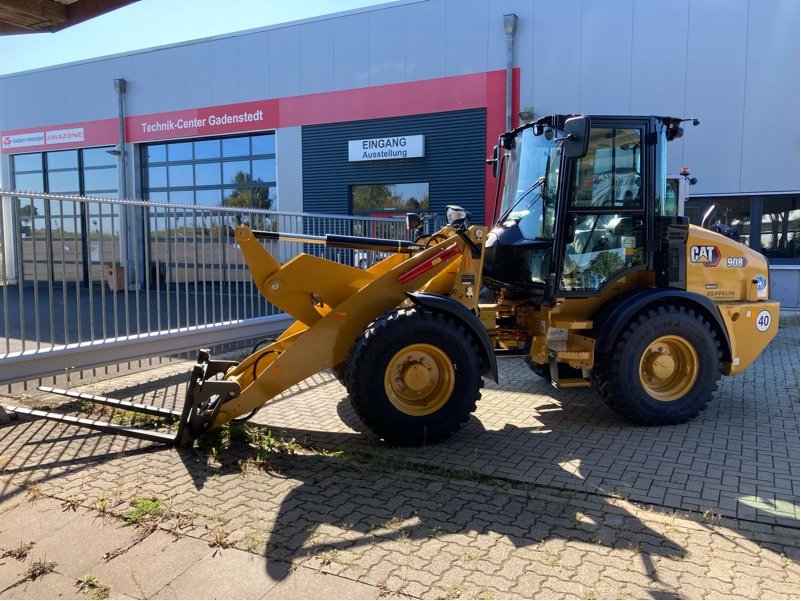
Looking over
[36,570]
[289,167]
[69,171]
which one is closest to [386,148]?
[289,167]

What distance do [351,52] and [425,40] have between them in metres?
1.94

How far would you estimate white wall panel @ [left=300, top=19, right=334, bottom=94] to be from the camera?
48.1 ft

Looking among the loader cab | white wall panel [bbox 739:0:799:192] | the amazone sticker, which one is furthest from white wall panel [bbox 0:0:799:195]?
the loader cab

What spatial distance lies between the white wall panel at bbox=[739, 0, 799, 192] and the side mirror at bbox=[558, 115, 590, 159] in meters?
8.74

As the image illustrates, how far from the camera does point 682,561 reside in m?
2.93

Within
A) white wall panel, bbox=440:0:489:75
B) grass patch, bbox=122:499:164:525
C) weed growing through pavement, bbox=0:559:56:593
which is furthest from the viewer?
white wall panel, bbox=440:0:489:75

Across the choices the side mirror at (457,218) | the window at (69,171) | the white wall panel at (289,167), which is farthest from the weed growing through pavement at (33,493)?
the window at (69,171)

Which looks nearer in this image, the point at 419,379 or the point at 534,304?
the point at 419,379

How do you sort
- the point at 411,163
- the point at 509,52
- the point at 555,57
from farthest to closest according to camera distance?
the point at 411,163 → the point at 509,52 → the point at 555,57

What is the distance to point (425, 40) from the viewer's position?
1364 centimetres

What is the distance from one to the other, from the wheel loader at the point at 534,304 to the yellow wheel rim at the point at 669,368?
0.02 meters

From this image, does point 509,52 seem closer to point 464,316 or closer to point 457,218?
point 457,218

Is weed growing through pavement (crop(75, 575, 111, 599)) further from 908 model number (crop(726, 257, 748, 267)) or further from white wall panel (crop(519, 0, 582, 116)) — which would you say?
white wall panel (crop(519, 0, 582, 116))

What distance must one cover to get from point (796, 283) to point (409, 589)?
38.3ft
